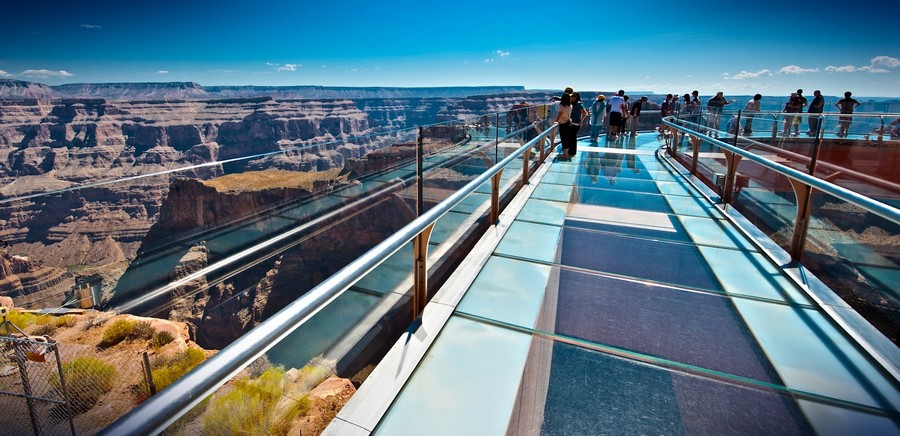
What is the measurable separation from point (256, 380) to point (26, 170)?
6899 inches

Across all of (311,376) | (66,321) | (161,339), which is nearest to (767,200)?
(311,376)

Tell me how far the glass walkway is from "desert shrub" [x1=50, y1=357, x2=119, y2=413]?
4.47 m

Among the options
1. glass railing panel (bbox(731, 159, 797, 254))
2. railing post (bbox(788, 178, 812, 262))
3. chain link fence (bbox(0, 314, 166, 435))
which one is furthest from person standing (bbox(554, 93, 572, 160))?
chain link fence (bbox(0, 314, 166, 435))

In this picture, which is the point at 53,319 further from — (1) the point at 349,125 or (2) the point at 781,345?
(1) the point at 349,125

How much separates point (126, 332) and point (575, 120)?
970 centimetres

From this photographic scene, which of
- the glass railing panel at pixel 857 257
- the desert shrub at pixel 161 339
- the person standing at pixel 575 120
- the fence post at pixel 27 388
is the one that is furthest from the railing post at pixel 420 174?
the person standing at pixel 575 120

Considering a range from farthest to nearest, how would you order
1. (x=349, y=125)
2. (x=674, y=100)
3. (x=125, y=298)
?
(x=349, y=125), (x=674, y=100), (x=125, y=298)

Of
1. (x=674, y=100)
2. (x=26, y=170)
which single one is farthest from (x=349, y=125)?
(x=674, y=100)

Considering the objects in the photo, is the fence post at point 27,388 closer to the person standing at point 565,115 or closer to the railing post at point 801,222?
the railing post at point 801,222

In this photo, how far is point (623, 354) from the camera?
2188mm

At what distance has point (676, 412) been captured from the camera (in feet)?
5.85

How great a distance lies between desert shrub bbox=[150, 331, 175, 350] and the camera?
706 centimetres

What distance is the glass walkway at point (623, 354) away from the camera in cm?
174

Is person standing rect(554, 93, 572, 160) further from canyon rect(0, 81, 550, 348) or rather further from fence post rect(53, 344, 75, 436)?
fence post rect(53, 344, 75, 436)
